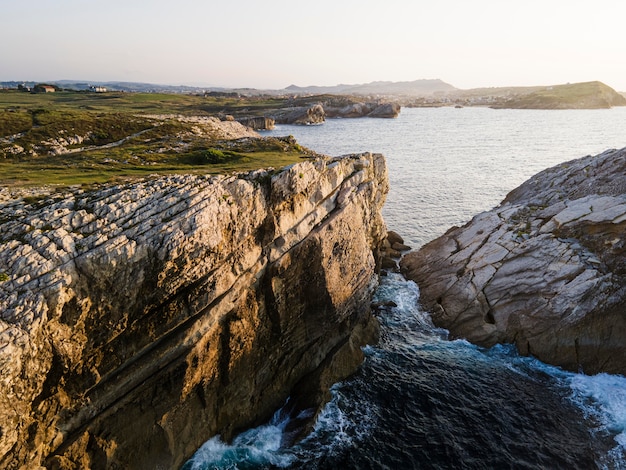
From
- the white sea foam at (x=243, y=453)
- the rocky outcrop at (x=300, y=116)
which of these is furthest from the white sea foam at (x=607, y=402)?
the rocky outcrop at (x=300, y=116)

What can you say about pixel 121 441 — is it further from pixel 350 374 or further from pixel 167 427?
pixel 350 374

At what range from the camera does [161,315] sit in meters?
18.1

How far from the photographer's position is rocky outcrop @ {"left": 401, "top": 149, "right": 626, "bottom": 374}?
2548cm

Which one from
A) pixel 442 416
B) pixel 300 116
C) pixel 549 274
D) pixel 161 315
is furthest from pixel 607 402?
pixel 300 116

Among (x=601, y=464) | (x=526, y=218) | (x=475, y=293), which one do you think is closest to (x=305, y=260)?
(x=475, y=293)

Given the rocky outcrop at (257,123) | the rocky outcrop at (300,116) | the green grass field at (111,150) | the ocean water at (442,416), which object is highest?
the rocky outcrop at (300,116)

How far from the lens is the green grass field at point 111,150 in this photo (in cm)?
2686

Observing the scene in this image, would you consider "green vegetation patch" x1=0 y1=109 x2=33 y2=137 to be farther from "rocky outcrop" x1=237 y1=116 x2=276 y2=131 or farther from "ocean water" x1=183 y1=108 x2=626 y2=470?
"rocky outcrop" x1=237 y1=116 x2=276 y2=131

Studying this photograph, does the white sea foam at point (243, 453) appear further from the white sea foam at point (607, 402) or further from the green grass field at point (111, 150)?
the white sea foam at point (607, 402)

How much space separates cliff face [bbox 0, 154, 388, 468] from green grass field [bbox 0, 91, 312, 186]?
6039 mm

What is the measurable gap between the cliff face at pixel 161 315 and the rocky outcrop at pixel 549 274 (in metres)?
11.7

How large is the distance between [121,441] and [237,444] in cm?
606

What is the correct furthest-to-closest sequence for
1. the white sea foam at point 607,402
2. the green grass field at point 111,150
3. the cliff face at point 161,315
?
the green grass field at point 111,150, the white sea foam at point 607,402, the cliff face at point 161,315

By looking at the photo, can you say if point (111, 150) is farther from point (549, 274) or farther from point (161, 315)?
point (549, 274)
